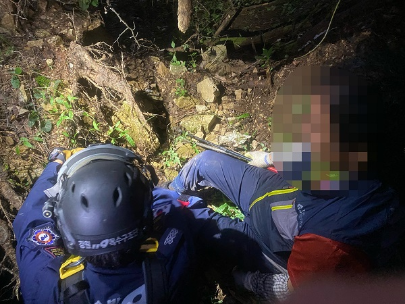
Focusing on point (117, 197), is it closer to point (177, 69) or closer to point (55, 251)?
point (55, 251)

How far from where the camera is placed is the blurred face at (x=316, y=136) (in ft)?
6.20

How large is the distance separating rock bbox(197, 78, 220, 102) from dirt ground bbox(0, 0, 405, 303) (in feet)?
0.38

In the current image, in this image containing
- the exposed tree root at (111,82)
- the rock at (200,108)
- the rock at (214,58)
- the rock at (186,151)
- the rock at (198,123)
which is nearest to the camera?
the exposed tree root at (111,82)

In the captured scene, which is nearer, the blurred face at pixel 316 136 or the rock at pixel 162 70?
the blurred face at pixel 316 136

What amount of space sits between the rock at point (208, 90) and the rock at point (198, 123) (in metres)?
0.38

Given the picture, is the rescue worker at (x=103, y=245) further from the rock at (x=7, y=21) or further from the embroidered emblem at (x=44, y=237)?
the rock at (x=7, y=21)

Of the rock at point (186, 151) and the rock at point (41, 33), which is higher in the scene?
the rock at point (41, 33)

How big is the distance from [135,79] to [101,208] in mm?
3121

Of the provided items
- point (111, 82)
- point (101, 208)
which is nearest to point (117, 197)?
point (101, 208)

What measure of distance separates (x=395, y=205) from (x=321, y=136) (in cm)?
65

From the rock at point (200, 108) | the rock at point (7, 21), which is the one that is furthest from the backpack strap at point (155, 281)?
the rock at point (7, 21)

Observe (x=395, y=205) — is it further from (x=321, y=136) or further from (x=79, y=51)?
(x=79, y=51)

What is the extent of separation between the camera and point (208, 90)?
4.50 meters

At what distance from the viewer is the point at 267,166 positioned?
3.25 meters
